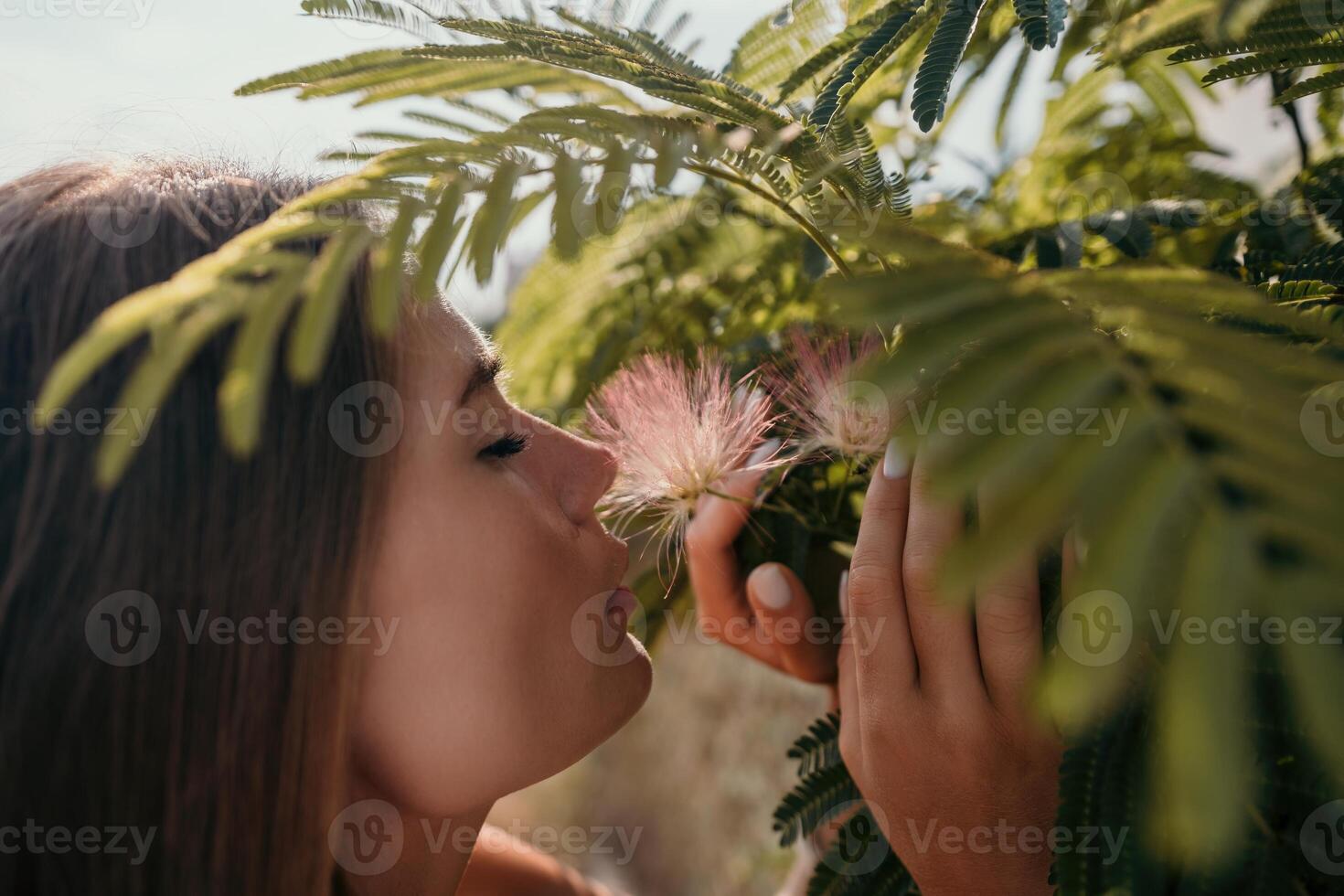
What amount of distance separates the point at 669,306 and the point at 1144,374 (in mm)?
855

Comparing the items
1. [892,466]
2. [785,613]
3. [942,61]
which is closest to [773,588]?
[785,613]

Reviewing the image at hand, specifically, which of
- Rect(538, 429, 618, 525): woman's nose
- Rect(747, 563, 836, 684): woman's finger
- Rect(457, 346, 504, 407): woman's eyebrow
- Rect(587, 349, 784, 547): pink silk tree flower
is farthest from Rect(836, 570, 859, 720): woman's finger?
Rect(457, 346, 504, 407): woman's eyebrow

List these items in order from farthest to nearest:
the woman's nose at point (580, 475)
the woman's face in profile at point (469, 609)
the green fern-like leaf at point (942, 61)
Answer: the woman's nose at point (580, 475)
the woman's face in profile at point (469, 609)
the green fern-like leaf at point (942, 61)

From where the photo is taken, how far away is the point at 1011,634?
70 centimetres

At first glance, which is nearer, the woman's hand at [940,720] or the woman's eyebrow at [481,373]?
the woman's hand at [940,720]

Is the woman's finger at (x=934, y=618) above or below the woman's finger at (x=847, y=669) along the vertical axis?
above

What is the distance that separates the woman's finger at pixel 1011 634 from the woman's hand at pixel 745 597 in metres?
0.26

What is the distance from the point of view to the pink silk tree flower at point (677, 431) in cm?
94

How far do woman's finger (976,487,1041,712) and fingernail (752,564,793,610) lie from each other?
25 centimetres

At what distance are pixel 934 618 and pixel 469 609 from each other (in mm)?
393

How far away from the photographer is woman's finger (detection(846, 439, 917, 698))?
29.3 inches

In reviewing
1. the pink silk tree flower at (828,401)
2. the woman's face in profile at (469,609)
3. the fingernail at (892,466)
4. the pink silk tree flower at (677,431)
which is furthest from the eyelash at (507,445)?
the fingernail at (892,466)

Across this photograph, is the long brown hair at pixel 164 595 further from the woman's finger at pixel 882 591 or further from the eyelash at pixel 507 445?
the woman's finger at pixel 882 591

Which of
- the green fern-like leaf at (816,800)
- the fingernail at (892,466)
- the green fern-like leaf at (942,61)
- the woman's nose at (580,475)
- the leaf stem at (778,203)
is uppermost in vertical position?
the green fern-like leaf at (942,61)
